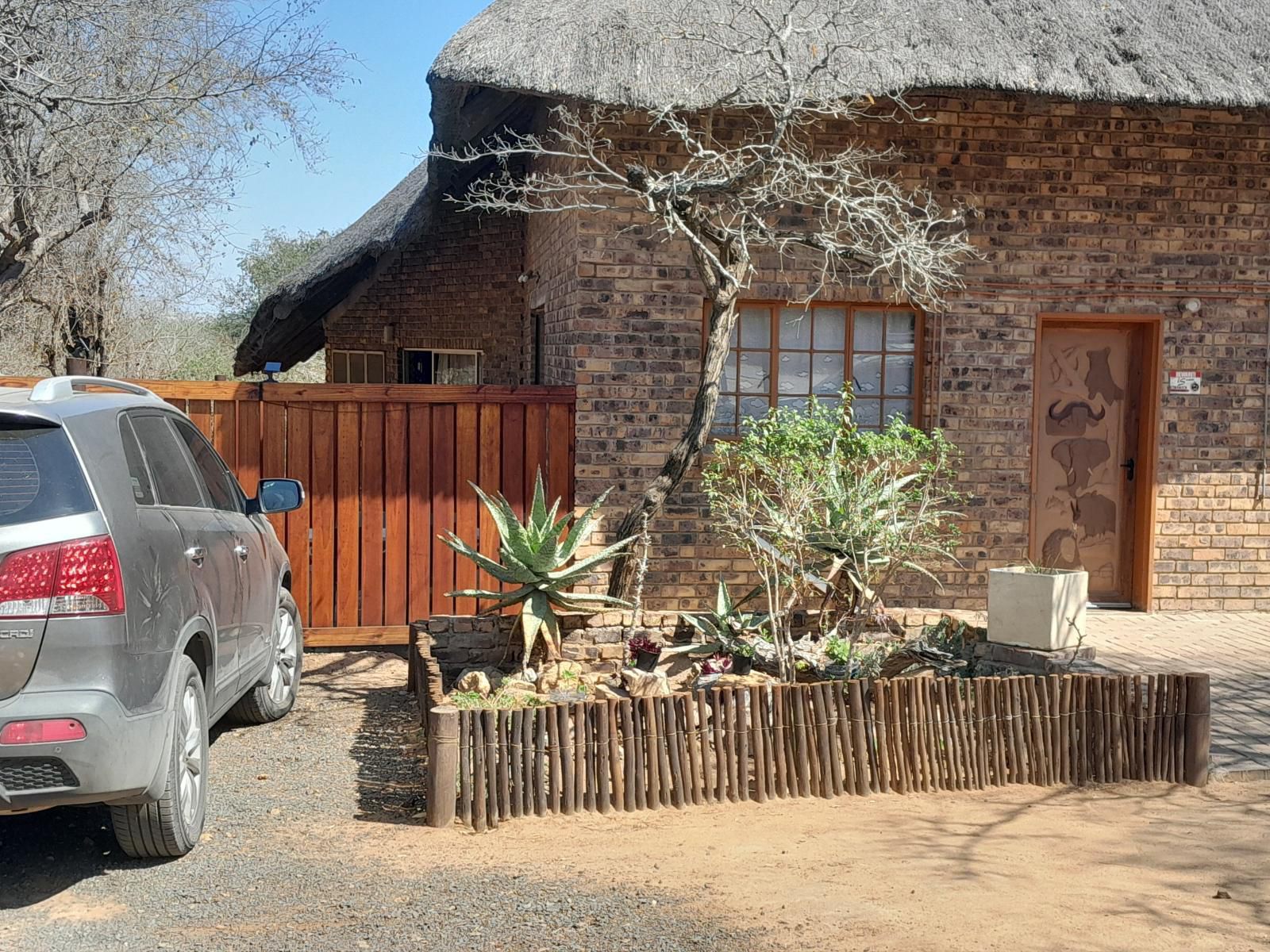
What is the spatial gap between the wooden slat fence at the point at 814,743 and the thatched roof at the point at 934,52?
13.3 feet

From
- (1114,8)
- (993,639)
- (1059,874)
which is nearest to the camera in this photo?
(1059,874)

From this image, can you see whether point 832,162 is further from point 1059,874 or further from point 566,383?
point 1059,874

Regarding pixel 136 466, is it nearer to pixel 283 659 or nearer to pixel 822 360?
pixel 283 659

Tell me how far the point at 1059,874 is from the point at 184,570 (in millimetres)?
3308

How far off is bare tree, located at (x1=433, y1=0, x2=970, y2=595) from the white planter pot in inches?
74.9

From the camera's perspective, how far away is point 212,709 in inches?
194

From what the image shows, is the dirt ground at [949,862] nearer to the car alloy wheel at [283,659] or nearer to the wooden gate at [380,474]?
the car alloy wheel at [283,659]

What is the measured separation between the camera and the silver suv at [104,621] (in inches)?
148

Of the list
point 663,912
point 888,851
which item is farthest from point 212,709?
point 888,851

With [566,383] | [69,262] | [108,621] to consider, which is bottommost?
[108,621]

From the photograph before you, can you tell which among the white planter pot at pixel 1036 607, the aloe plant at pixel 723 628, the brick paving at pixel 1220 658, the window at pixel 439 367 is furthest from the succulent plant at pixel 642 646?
the window at pixel 439 367

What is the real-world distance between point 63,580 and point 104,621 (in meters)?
0.17

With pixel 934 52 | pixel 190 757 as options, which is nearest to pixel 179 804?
pixel 190 757

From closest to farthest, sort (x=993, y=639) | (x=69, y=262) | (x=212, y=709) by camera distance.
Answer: (x=212, y=709)
(x=993, y=639)
(x=69, y=262)
